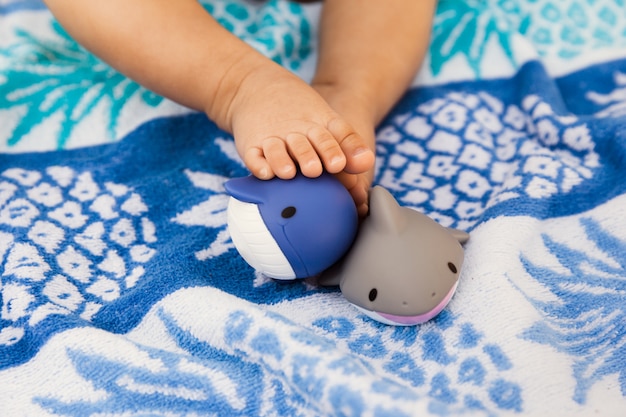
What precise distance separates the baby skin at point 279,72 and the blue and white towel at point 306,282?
2.7 inches

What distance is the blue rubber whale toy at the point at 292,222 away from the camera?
0.54 m

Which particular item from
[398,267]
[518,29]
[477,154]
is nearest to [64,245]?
[398,267]

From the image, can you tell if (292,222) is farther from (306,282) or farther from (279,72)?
(279,72)

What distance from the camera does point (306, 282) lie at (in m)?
0.63

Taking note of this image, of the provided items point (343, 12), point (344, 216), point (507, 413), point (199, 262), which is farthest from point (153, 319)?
point (343, 12)

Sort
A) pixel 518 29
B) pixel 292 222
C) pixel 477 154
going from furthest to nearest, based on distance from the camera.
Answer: pixel 518 29, pixel 477 154, pixel 292 222

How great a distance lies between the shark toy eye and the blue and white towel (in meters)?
0.08

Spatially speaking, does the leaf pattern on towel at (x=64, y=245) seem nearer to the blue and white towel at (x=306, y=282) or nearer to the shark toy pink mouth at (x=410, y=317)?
the blue and white towel at (x=306, y=282)

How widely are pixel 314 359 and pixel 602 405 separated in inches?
8.7

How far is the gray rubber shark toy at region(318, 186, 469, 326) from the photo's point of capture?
539 millimetres

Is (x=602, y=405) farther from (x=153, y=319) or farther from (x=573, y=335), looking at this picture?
(x=153, y=319)

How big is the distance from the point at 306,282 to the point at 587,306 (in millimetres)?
252

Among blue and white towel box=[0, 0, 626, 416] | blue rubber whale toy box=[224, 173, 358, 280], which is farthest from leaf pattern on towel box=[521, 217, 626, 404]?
blue rubber whale toy box=[224, 173, 358, 280]

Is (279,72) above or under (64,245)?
above
